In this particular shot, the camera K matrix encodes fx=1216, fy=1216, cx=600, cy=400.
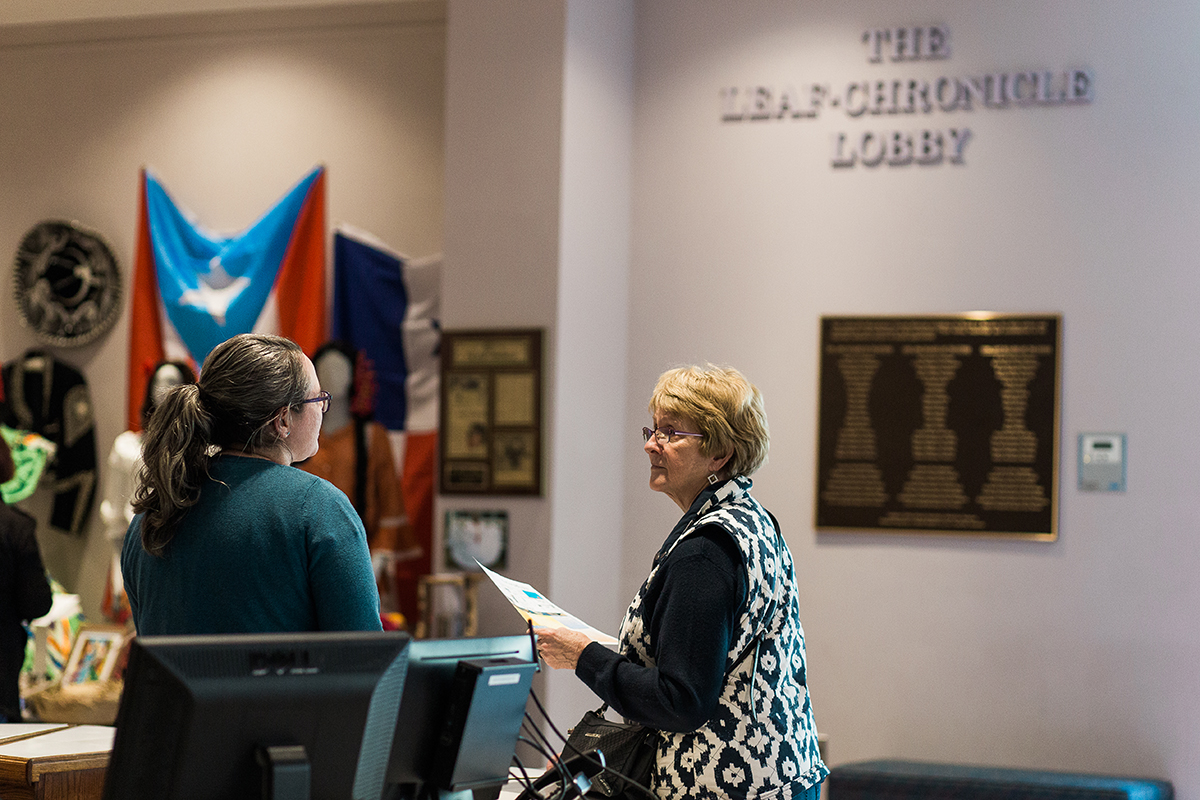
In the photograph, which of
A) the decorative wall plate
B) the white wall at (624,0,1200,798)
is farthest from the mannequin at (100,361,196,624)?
the white wall at (624,0,1200,798)

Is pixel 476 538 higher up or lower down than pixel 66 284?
lower down

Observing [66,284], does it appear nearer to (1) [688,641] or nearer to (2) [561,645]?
(2) [561,645]

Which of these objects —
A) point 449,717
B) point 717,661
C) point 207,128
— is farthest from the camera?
point 207,128

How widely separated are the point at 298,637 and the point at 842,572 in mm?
3823

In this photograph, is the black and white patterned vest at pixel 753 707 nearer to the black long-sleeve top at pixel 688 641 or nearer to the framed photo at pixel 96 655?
the black long-sleeve top at pixel 688 641

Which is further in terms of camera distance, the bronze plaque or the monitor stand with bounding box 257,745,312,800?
the bronze plaque

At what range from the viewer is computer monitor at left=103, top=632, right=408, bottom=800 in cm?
150

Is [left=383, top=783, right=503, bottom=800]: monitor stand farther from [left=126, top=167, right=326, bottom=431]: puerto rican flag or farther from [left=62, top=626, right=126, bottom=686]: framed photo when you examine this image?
[left=126, top=167, right=326, bottom=431]: puerto rican flag

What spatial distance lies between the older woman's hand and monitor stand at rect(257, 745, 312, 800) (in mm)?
767

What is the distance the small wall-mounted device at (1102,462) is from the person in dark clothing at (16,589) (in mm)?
3806

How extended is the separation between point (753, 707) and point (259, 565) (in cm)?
90

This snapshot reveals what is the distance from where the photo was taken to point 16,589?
378 cm

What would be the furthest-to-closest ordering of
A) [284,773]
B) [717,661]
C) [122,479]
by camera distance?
1. [122,479]
2. [717,661]
3. [284,773]

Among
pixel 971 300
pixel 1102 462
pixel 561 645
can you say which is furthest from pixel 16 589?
pixel 1102 462
